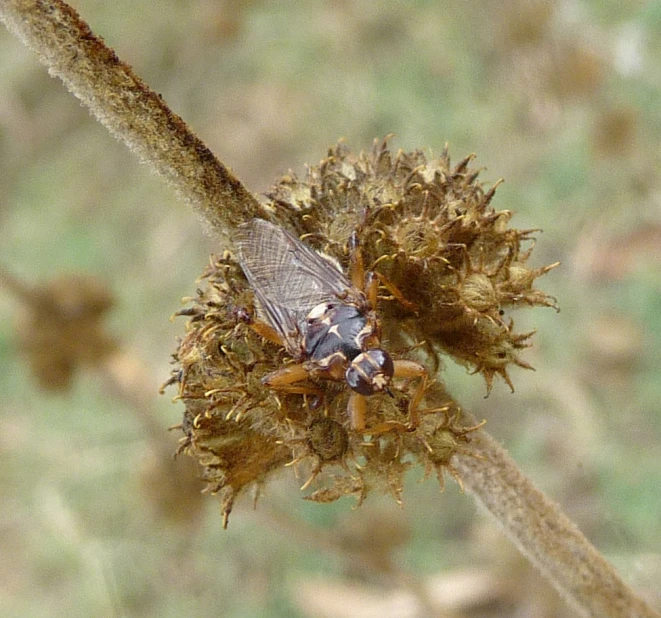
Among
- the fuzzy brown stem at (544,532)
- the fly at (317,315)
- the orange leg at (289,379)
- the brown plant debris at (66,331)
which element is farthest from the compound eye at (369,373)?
the brown plant debris at (66,331)

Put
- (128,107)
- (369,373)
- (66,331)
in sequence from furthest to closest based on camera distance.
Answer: (66,331) < (369,373) < (128,107)

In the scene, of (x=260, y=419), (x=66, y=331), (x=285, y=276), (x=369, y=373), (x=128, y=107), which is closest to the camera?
(x=128, y=107)

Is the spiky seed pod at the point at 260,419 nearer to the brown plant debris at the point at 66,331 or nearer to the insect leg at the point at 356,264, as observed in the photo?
the insect leg at the point at 356,264

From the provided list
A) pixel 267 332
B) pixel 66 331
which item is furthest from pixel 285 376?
pixel 66 331

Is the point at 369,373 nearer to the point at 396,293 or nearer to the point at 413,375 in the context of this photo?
the point at 413,375

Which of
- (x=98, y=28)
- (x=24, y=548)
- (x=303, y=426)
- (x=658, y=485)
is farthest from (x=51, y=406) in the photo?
(x=303, y=426)

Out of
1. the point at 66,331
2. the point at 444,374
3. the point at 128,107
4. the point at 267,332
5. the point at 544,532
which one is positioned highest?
the point at 66,331

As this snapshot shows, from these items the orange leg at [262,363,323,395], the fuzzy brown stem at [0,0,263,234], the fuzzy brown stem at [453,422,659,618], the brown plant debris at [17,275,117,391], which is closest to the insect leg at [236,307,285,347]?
the orange leg at [262,363,323,395]
